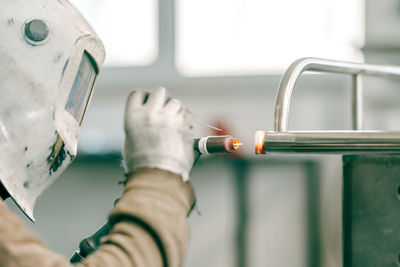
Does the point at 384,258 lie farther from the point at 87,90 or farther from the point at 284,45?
the point at 284,45

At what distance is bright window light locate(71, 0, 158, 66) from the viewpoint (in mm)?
2609

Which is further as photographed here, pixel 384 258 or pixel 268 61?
pixel 268 61

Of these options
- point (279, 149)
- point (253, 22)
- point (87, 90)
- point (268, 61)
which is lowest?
point (279, 149)

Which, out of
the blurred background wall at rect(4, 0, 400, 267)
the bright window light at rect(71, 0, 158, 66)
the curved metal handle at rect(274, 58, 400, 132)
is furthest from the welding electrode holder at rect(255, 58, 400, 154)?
the bright window light at rect(71, 0, 158, 66)

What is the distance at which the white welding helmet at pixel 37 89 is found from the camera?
1.00 m

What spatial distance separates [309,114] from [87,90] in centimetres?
145

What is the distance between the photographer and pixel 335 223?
230 centimetres

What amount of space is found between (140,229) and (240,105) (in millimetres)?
1646

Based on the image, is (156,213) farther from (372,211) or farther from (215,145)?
(372,211)

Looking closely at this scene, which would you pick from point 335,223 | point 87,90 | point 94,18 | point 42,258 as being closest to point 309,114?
point 335,223

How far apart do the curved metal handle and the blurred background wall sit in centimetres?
133

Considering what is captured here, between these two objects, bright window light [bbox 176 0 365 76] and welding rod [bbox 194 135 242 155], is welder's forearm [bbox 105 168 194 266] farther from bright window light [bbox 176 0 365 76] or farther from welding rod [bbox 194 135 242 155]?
bright window light [bbox 176 0 365 76]

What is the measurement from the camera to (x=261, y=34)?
246cm

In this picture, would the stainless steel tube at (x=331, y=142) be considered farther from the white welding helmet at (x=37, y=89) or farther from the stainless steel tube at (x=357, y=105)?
the white welding helmet at (x=37, y=89)
